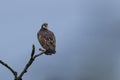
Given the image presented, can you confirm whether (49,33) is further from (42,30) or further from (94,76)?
(94,76)

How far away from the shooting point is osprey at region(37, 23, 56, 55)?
11.2ft

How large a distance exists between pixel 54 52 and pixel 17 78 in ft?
4.31

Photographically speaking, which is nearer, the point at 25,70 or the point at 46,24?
the point at 25,70

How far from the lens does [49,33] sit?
172 inches

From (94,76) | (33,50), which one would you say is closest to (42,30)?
(94,76)

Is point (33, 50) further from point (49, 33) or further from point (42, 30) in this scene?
point (42, 30)

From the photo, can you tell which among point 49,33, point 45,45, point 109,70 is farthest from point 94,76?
point 45,45

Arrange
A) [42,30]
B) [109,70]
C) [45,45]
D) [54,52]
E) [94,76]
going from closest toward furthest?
[54,52]
[45,45]
[42,30]
[94,76]
[109,70]

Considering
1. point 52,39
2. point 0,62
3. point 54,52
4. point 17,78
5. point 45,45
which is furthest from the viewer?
point 52,39

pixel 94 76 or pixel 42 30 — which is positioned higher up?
pixel 42 30

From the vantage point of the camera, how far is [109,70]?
5609mm

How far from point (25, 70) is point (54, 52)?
4.11 feet

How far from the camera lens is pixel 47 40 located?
402cm

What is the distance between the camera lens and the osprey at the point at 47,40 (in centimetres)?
340
